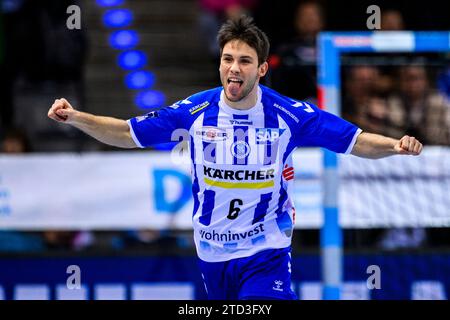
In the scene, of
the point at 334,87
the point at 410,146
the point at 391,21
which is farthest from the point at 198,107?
the point at 391,21

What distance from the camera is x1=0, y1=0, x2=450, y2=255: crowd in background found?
34.2ft

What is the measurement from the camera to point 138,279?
10461 mm

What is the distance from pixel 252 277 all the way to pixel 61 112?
1723 mm

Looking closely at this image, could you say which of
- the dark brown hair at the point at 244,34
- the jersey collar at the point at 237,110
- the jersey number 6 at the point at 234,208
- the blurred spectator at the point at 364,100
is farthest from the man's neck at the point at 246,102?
the blurred spectator at the point at 364,100

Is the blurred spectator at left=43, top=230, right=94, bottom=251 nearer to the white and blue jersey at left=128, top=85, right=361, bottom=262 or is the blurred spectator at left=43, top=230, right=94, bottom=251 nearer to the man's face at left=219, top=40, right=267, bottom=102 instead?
the white and blue jersey at left=128, top=85, right=361, bottom=262

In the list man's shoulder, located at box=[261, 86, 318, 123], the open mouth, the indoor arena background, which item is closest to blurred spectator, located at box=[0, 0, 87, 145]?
the indoor arena background

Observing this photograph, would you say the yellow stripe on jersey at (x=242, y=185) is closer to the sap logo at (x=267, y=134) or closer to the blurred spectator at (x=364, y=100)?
the sap logo at (x=267, y=134)

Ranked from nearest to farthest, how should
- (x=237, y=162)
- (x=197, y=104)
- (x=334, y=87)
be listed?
(x=237, y=162), (x=197, y=104), (x=334, y=87)

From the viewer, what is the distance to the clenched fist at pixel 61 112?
21.4 feet

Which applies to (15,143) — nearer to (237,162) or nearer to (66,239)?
(66,239)

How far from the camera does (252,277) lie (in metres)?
6.75
